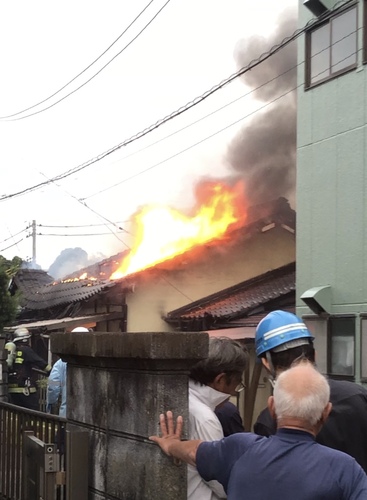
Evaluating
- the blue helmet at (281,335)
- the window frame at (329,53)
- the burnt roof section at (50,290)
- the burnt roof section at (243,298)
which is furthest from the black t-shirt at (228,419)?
Result: the burnt roof section at (50,290)

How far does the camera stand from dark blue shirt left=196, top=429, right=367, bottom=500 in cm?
238

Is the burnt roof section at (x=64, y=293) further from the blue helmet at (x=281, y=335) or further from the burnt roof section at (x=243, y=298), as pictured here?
the blue helmet at (x=281, y=335)

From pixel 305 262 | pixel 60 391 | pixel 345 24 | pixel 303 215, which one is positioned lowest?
pixel 60 391

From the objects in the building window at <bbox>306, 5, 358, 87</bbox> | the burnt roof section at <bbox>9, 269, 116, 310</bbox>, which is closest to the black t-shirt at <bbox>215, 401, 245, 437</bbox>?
the building window at <bbox>306, 5, 358, 87</bbox>

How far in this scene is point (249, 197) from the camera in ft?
73.2

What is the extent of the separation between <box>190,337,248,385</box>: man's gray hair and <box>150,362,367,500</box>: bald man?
805 mm

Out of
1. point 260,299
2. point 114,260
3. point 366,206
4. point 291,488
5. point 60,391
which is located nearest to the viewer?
point 291,488

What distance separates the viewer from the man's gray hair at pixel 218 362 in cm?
348

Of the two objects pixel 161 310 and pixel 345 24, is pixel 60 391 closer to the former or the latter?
pixel 345 24

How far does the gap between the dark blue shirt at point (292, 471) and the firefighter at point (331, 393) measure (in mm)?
384

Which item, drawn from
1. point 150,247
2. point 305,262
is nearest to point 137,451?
point 305,262

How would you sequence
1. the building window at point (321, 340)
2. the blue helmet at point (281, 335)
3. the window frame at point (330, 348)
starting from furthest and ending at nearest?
1. the building window at point (321, 340)
2. the window frame at point (330, 348)
3. the blue helmet at point (281, 335)

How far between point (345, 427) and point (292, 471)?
2.22 ft

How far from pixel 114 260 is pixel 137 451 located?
2033 cm
